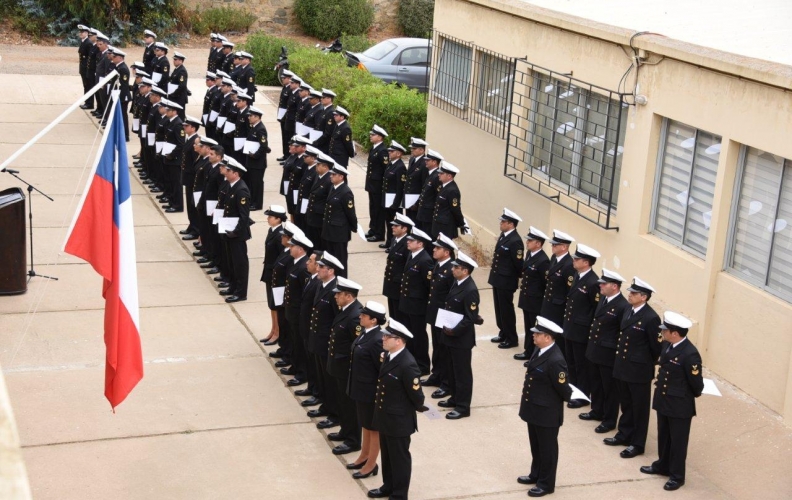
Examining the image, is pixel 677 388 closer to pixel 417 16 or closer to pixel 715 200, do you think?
pixel 715 200

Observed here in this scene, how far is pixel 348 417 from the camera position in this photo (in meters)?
8.29

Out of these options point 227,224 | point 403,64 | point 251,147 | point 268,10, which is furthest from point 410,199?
point 268,10

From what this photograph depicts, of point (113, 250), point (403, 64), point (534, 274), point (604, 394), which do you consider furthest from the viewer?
point (403, 64)

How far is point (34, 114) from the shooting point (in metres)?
19.2

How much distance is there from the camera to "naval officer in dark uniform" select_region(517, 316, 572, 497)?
24.5 feet

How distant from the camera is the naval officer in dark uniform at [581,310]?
30.1 ft

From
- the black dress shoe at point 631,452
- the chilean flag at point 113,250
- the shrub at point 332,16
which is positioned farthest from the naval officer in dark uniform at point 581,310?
the shrub at point 332,16

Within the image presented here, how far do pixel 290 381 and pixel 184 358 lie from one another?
3.76 ft

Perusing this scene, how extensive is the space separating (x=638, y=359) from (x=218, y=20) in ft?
73.3

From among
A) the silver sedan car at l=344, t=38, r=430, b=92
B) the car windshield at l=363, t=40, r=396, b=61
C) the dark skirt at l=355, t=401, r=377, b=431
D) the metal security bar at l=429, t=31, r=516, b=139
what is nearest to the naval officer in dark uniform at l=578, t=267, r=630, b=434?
the dark skirt at l=355, t=401, r=377, b=431

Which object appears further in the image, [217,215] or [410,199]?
[410,199]

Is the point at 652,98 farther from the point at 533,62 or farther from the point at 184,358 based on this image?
the point at 184,358

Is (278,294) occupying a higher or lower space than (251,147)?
lower

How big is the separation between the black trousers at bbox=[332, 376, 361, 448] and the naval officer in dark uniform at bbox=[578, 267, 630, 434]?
209 centimetres
